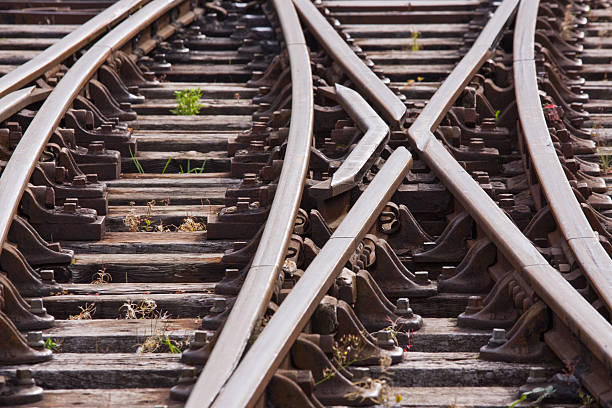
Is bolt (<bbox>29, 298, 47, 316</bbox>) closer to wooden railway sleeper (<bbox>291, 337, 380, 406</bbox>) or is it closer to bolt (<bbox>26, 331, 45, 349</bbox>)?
bolt (<bbox>26, 331, 45, 349</bbox>)

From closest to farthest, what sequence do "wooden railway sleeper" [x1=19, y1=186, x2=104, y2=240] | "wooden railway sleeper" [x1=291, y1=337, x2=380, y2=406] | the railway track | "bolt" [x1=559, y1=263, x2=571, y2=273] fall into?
"wooden railway sleeper" [x1=291, y1=337, x2=380, y2=406]
the railway track
"bolt" [x1=559, y1=263, x2=571, y2=273]
"wooden railway sleeper" [x1=19, y1=186, x2=104, y2=240]

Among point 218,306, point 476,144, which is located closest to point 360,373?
point 218,306

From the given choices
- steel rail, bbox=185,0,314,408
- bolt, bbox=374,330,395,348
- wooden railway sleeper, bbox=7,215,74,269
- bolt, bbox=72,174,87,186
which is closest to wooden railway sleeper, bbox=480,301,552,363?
bolt, bbox=374,330,395,348

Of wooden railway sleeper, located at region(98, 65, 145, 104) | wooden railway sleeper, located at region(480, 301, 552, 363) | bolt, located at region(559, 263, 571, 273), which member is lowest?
wooden railway sleeper, located at region(480, 301, 552, 363)

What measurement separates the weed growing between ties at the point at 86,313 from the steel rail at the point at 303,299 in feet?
3.73

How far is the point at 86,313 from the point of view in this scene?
5.21 m

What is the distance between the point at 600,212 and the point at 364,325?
1924mm

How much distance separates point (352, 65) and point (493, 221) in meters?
2.72

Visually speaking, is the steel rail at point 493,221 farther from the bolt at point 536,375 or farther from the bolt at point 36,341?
the bolt at point 36,341

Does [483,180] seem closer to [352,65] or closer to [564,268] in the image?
[564,268]

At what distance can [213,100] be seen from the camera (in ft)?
27.9

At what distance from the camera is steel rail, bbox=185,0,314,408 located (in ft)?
12.9

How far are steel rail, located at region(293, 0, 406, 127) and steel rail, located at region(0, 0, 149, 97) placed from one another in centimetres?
147

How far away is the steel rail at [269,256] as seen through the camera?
3921 mm
